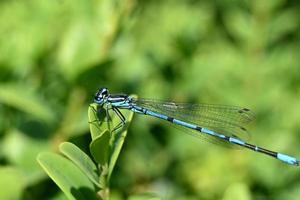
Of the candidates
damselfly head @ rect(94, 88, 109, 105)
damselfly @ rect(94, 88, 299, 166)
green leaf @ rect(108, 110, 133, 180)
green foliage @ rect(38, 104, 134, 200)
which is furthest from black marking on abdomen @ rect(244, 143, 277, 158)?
green foliage @ rect(38, 104, 134, 200)

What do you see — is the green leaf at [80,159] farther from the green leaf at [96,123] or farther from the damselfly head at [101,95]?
the damselfly head at [101,95]

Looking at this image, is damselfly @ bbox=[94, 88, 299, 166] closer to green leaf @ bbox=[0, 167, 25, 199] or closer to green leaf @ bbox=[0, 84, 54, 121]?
green leaf @ bbox=[0, 84, 54, 121]

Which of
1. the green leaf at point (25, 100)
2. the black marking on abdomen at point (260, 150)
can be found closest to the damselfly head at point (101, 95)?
the green leaf at point (25, 100)

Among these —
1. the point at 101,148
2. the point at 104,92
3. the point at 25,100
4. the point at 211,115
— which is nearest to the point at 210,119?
the point at 211,115

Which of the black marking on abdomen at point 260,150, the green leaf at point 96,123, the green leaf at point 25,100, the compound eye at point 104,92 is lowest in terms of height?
the green leaf at point 96,123

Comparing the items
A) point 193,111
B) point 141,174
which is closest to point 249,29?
point 193,111

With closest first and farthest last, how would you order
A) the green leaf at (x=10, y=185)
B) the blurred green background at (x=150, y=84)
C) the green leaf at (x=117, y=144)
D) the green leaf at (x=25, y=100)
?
the green leaf at (x=117, y=144), the green leaf at (x=10, y=185), the green leaf at (x=25, y=100), the blurred green background at (x=150, y=84)

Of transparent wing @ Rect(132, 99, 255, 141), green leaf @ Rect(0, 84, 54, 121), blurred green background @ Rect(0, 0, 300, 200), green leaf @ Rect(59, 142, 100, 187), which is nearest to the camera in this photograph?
green leaf @ Rect(59, 142, 100, 187)
